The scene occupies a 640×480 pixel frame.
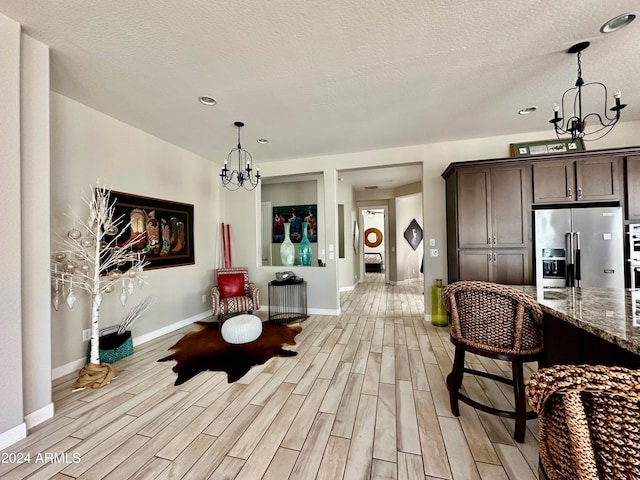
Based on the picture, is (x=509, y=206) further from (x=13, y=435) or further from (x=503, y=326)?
(x=13, y=435)

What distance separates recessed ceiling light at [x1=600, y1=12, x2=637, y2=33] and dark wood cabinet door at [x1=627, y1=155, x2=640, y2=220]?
6.50 ft

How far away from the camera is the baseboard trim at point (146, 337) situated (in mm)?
2615

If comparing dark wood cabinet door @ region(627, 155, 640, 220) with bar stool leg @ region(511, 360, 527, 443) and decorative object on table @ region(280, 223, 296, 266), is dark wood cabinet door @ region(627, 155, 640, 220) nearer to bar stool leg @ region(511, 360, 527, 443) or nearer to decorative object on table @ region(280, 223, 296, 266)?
bar stool leg @ region(511, 360, 527, 443)

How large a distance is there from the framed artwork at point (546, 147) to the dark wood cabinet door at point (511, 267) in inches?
54.1

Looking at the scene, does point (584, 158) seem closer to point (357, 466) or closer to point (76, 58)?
point (357, 466)

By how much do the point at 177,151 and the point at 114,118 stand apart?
3.29ft

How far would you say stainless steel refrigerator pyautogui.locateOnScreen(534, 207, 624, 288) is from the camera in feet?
9.82

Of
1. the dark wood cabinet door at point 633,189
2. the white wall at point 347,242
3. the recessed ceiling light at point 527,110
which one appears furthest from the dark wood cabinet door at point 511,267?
the white wall at point 347,242

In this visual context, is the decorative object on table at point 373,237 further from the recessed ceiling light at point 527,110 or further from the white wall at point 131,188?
the recessed ceiling light at point 527,110

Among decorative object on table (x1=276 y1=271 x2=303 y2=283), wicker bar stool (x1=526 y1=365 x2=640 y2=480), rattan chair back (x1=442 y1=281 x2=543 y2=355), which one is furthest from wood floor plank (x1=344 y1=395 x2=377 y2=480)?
decorative object on table (x1=276 y1=271 x2=303 y2=283)

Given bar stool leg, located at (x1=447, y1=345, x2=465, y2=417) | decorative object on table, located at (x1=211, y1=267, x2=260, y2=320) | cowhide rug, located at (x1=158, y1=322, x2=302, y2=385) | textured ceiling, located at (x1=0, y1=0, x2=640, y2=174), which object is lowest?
cowhide rug, located at (x1=158, y1=322, x2=302, y2=385)

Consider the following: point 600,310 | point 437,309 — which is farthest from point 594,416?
point 437,309

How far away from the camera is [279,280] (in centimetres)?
458

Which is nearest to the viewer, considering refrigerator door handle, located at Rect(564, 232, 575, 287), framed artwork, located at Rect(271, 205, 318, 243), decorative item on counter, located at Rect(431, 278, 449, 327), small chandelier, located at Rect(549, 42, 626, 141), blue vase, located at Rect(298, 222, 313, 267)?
small chandelier, located at Rect(549, 42, 626, 141)
